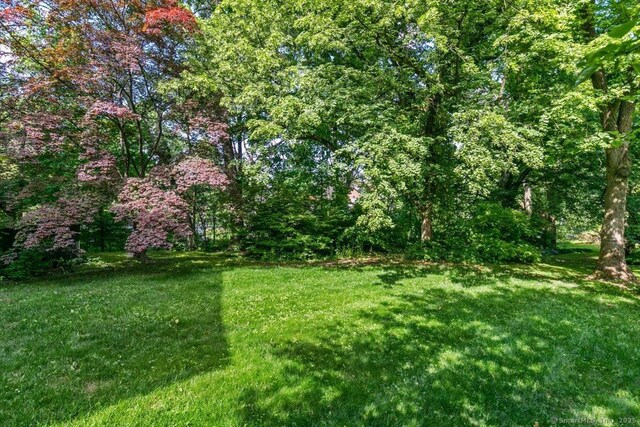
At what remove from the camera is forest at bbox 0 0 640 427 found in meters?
3.29

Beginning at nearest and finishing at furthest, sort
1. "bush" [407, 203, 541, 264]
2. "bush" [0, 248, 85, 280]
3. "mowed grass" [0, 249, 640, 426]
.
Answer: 1. "mowed grass" [0, 249, 640, 426]
2. "bush" [0, 248, 85, 280]
3. "bush" [407, 203, 541, 264]

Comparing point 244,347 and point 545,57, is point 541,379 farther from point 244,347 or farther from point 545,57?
point 545,57

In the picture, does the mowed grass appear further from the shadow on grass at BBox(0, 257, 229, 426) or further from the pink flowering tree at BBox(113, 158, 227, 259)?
the pink flowering tree at BBox(113, 158, 227, 259)

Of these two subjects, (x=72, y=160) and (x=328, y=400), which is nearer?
(x=328, y=400)

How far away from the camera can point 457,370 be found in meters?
3.71

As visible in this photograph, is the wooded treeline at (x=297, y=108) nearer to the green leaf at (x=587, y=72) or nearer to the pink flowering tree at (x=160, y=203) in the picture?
the pink flowering tree at (x=160, y=203)

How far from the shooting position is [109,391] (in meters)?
3.09

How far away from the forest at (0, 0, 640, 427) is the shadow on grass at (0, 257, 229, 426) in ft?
0.13

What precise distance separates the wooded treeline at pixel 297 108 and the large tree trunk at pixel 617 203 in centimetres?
4

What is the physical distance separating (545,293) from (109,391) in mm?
8058

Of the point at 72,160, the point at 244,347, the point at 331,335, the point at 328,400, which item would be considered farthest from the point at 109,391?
the point at 72,160

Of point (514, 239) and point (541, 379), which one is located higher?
point (514, 239)

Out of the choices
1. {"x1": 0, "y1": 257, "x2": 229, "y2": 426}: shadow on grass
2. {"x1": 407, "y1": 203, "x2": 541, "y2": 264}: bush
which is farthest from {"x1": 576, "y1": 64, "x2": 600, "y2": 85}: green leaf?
{"x1": 407, "y1": 203, "x2": 541, "y2": 264}: bush

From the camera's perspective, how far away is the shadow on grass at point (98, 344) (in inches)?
118
